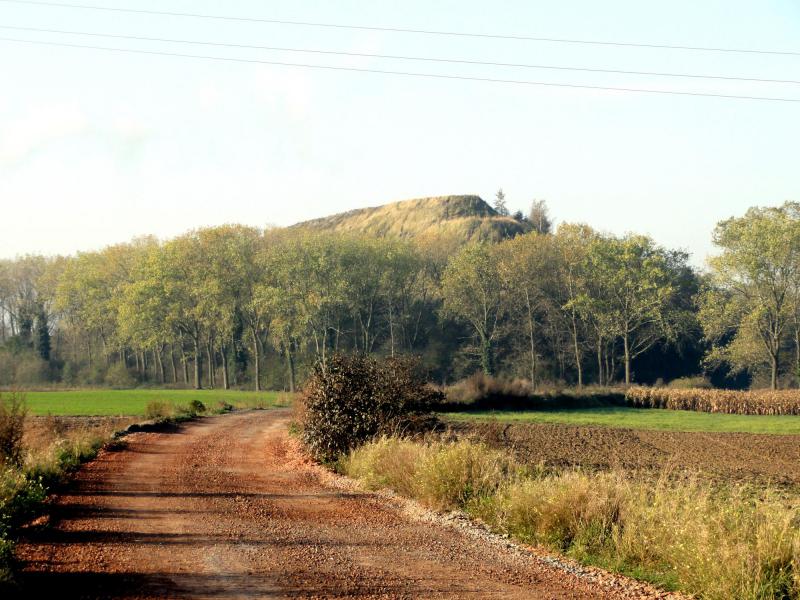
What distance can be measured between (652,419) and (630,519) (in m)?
41.2

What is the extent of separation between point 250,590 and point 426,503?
6614 mm

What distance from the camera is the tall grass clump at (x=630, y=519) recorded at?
30.4 feet

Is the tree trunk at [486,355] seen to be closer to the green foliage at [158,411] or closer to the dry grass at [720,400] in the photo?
the dry grass at [720,400]

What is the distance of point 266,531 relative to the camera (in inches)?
526

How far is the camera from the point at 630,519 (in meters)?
11.6

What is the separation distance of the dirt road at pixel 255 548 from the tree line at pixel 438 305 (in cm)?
5890

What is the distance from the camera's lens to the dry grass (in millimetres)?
56562

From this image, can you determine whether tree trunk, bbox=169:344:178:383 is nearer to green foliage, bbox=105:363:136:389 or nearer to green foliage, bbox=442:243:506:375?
green foliage, bbox=105:363:136:389

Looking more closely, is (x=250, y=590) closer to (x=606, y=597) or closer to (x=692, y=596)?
(x=606, y=597)

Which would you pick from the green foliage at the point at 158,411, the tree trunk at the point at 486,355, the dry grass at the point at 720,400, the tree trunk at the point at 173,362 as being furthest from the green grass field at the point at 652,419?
the tree trunk at the point at 173,362

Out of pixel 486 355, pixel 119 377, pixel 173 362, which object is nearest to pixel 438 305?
pixel 486 355

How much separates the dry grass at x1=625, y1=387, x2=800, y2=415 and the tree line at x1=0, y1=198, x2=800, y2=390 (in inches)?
405

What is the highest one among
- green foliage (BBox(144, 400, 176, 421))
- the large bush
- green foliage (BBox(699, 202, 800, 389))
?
green foliage (BBox(699, 202, 800, 389))

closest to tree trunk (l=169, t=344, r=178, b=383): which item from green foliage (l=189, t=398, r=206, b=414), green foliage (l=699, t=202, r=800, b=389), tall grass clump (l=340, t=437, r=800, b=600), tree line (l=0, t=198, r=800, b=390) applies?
tree line (l=0, t=198, r=800, b=390)
